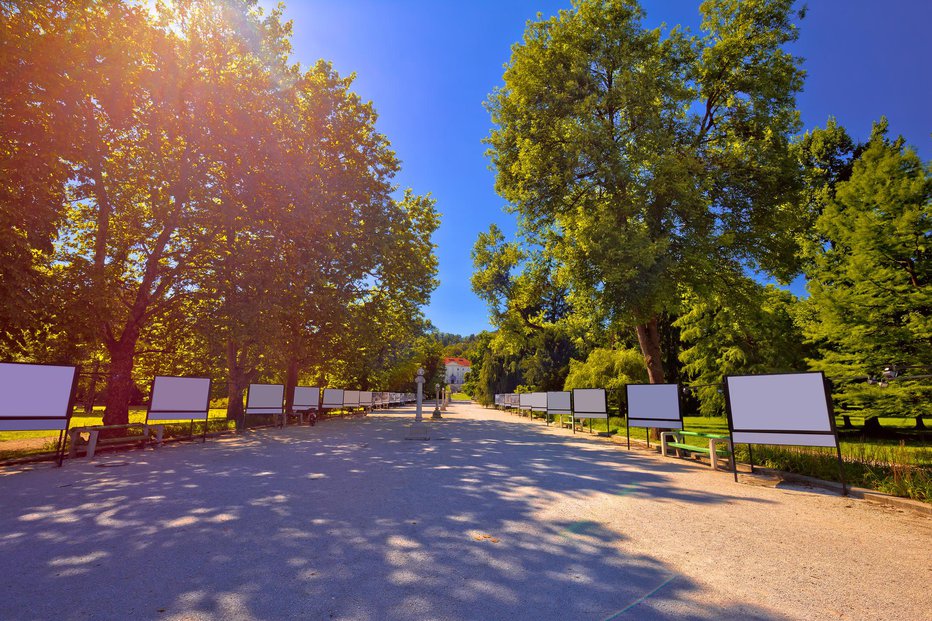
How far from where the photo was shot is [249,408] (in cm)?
1650

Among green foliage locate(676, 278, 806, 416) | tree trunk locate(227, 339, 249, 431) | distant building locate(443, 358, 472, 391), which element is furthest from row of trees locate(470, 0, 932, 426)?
distant building locate(443, 358, 472, 391)

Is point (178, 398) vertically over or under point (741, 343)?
under

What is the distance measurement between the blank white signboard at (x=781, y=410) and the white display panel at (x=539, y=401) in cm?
1563

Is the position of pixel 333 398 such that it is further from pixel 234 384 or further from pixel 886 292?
pixel 886 292

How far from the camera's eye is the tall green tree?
12.6 m

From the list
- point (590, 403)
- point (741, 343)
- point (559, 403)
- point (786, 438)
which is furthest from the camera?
point (741, 343)

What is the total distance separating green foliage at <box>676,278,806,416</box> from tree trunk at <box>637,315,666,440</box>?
155 inches

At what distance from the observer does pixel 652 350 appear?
47.0 feet

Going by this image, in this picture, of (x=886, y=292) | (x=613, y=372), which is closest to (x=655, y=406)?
(x=886, y=292)

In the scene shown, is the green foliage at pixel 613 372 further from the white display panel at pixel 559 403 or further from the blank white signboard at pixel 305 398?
the blank white signboard at pixel 305 398

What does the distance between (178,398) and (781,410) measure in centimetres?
1584

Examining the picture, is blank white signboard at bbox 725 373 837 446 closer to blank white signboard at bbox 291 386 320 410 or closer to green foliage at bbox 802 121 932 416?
green foliage at bbox 802 121 932 416

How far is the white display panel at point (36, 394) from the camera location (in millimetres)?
8156

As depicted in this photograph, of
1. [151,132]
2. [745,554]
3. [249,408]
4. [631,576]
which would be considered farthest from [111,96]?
[745,554]
